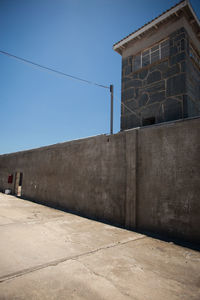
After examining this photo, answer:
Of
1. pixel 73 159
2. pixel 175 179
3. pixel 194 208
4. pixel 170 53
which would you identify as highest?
pixel 170 53

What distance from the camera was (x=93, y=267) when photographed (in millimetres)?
3217

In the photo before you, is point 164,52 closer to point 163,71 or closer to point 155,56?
point 155,56

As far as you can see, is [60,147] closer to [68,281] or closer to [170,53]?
[170,53]

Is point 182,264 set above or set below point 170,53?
below

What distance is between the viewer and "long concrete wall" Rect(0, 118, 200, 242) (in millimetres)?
5051

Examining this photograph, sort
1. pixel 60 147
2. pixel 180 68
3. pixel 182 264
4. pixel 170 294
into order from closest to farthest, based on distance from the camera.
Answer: pixel 170 294 → pixel 182 264 → pixel 180 68 → pixel 60 147

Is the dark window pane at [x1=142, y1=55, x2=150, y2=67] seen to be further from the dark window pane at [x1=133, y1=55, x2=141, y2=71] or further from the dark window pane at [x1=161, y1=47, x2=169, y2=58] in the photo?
the dark window pane at [x1=161, y1=47, x2=169, y2=58]

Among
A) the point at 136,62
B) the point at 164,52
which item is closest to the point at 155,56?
the point at 164,52

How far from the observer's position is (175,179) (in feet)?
17.4

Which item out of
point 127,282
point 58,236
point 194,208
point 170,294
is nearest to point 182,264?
point 170,294

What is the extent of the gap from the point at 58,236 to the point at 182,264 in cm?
311

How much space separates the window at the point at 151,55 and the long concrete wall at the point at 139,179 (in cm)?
411

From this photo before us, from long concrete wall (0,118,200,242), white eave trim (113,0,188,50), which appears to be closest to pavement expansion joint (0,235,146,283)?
long concrete wall (0,118,200,242)

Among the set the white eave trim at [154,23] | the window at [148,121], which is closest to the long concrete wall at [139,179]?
the window at [148,121]
